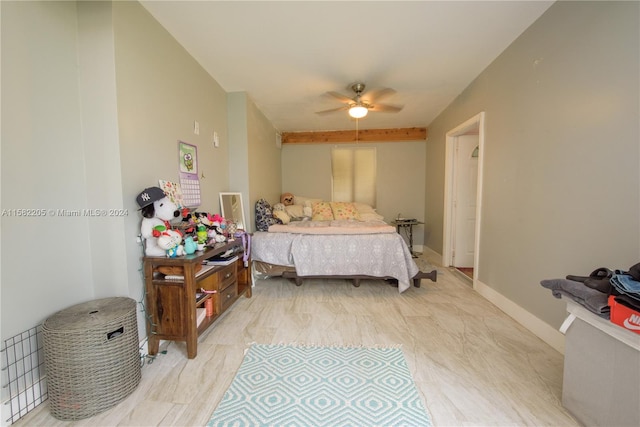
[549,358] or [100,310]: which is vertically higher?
[100,310]

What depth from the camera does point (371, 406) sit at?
1.24 metres

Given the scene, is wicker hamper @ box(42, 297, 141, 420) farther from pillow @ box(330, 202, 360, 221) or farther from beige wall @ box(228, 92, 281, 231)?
pillow @ box(330, 202, 360, 221)

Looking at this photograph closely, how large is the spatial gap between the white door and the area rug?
2.51 meters

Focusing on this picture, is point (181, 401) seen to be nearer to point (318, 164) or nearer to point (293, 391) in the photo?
point (293, 391)

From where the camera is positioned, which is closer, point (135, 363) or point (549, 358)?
point (135, 363)

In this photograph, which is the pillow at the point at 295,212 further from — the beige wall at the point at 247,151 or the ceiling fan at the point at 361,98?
the ceiling fan at the point at 361,98

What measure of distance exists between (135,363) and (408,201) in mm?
4720

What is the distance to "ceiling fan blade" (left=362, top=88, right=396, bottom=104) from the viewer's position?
8.57 feet

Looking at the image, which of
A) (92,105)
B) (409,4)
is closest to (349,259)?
(409,4)

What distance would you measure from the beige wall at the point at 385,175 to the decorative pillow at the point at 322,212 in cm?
94

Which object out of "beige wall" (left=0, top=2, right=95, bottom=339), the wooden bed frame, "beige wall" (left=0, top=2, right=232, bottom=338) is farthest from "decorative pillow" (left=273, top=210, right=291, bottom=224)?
"beige wall" (left=0, top=2, right=95, bottom=339)

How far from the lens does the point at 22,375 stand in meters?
1.19

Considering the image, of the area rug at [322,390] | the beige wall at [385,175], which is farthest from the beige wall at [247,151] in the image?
the area rug at [322,390]

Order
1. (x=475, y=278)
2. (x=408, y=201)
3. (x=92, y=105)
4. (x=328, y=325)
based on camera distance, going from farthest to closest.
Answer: (x=408, y=201)
(x=475, y=278)
(x=328, y=325)
(x=92, y=105)
